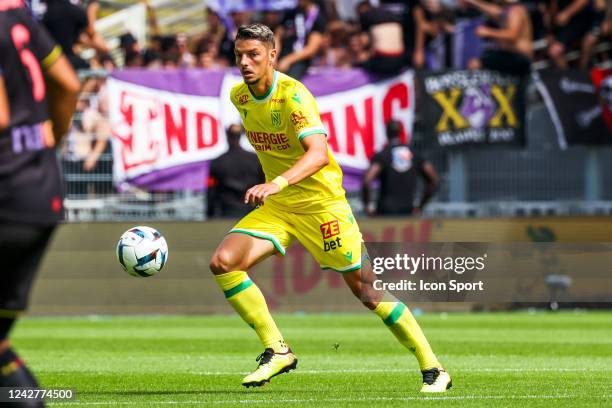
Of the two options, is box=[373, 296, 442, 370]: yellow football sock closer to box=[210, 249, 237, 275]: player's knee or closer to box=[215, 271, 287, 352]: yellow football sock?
box=[215, 271, 287, 352]: yellow football sock

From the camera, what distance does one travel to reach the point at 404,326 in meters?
9.20

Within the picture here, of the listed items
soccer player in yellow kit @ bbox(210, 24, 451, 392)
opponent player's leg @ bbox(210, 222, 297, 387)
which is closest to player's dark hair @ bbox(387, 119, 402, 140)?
soccer player in yellow kit @ bbox(210, 24, 451, 392)

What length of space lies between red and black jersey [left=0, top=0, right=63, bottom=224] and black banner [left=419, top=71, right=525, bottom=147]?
50.8 ft

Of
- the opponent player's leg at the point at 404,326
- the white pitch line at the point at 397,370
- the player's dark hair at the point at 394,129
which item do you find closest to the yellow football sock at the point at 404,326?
the opponent player's leg at the point at 404,326

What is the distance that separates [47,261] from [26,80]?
13.9 meters

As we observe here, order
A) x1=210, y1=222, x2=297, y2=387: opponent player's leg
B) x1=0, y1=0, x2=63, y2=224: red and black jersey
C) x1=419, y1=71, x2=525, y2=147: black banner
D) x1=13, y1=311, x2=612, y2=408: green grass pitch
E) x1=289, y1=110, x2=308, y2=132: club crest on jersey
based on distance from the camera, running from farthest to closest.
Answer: x1=419, y1=71, x2=525, y2=147: black banner, x1=210, y1=222, x2=297, y2=387: opponent player's leg, x1=289, y1=110, x2=308, y2=132: club crest on jersey, x1=13, y1=311, x2=612, y2=408: green grass pitch, x1=0, y1=0, x2=63, y2=224: red and black jersey

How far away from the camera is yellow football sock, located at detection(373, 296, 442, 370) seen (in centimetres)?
919

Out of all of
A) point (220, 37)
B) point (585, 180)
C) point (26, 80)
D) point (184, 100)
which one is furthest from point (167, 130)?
point (26, 80)

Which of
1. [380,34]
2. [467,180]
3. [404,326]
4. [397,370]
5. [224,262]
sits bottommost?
[467,180]

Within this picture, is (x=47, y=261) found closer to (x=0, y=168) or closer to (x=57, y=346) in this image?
(x=57, y=346)

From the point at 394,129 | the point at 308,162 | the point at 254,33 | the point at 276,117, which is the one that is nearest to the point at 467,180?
the point at 394,129

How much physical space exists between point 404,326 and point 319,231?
90 centimetres

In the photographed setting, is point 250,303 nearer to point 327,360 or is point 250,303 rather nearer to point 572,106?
point 327,360

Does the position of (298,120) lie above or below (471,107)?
above
